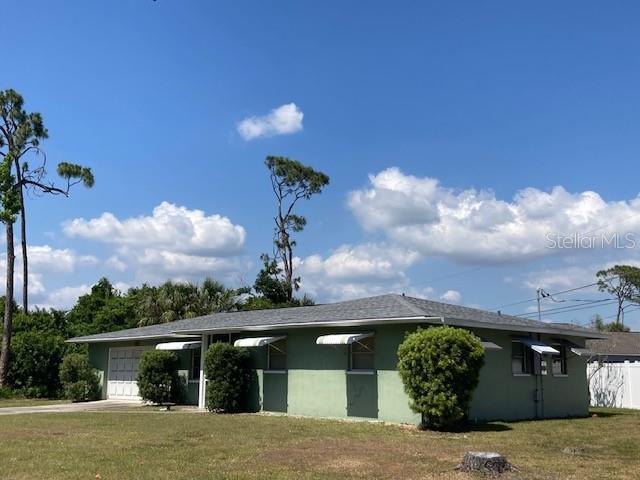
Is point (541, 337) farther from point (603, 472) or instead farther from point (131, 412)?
point (131, 412)

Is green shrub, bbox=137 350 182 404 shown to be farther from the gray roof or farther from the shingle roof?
the shingle roof

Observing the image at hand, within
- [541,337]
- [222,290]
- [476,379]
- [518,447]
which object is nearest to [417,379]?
[476,379]

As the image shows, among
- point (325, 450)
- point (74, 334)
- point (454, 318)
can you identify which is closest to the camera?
point (325, 450)

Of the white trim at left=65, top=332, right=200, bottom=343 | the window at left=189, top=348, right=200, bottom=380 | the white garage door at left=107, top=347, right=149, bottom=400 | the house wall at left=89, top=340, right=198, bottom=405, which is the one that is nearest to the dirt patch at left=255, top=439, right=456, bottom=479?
the window at left=189, top=348, right=200, bottom=380

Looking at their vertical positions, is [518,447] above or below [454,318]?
below

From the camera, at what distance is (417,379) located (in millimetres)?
15078

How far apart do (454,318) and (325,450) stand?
5763 millimetres

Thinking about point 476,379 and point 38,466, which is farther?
point 476,379

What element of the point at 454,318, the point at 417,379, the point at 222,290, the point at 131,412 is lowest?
the point at 131,412

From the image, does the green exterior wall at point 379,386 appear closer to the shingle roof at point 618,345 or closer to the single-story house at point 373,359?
the single-story house at point 373,359

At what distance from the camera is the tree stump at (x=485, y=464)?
30.1ft

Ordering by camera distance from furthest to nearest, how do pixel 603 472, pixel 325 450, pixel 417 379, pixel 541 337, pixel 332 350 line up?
pixel 541 337 → pixel 332 350 → pixel 417 379 → pixel 325 450 → pixel 603 472

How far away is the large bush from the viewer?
14672 mm

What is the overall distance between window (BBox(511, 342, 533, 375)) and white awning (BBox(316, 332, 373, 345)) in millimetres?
4382
